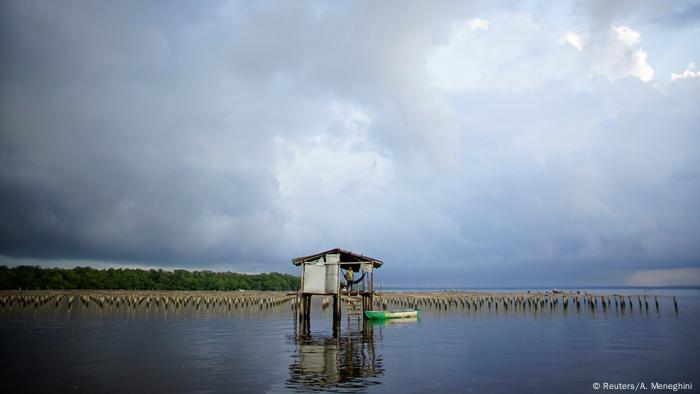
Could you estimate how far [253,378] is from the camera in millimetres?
20438

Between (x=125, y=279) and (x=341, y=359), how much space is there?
110046 mm

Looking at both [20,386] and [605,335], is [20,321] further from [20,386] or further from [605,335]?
[605,335]

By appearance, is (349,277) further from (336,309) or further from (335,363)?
(335,363)

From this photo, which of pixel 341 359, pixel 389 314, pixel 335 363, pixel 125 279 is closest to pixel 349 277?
pixel 389 314

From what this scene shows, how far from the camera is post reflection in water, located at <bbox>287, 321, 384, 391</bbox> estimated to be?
1939 cm

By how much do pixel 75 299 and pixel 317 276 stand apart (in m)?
71.3

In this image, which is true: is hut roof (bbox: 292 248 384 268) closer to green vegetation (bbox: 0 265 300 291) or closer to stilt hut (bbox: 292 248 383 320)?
stilt hut (bbox: 292 248 383 320)

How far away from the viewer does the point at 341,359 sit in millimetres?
25422

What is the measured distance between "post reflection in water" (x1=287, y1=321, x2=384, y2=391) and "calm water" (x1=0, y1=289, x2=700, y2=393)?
0.20 feet

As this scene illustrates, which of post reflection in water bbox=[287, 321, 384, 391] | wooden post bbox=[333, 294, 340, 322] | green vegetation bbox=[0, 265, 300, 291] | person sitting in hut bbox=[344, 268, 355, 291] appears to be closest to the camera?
post reflection in water bbox=[287, 321, 384, 391]

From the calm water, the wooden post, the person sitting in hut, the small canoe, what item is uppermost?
the person sitting in hut

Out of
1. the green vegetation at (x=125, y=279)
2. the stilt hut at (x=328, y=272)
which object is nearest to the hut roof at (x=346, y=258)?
the stilt hut at (x=328, y=272)

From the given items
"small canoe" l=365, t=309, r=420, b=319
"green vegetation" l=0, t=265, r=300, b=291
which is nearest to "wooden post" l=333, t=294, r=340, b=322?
"small canoe" l=365, t=309, r=420, b=319

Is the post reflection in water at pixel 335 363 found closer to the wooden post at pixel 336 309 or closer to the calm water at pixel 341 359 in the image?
the calm water at pixel 341 359
